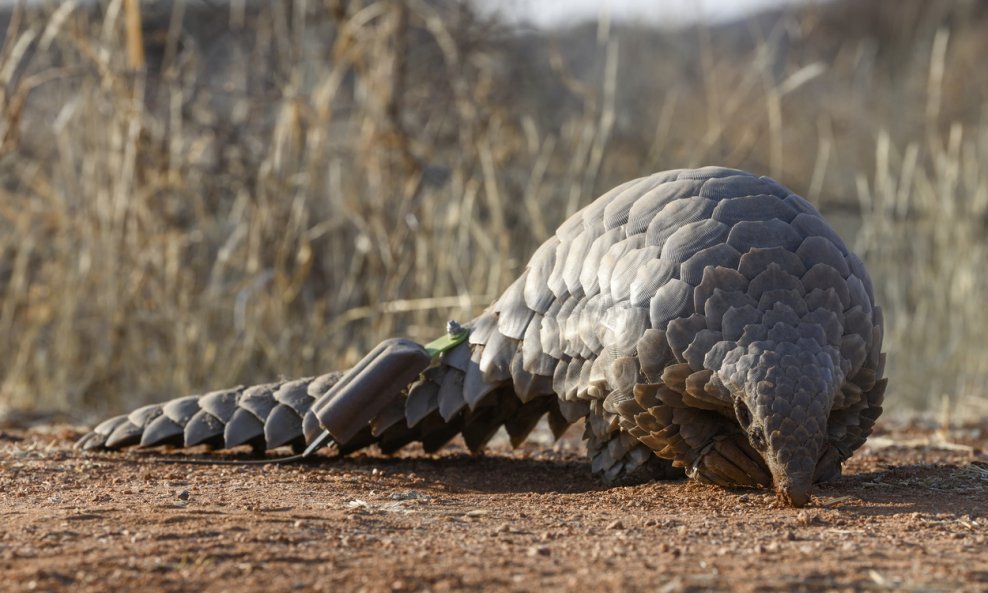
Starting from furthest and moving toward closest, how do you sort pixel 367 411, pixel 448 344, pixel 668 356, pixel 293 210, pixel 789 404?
pixel 293 210
pixel 448 344
pixel 367 411
pixel 668 356
pixel 789 404

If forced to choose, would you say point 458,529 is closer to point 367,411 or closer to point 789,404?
point 789,404

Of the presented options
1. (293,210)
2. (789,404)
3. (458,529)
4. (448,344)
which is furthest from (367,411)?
(293,210)

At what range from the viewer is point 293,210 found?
6473mm

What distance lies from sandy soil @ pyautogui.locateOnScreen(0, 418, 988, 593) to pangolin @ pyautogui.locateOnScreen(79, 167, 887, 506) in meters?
0.16

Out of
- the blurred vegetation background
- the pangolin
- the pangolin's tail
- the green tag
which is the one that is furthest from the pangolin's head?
the blurred vegetation background

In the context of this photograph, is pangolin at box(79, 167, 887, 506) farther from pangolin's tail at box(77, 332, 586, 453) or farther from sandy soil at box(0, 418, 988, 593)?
sandy soil at box(0, 418, 988, 593)

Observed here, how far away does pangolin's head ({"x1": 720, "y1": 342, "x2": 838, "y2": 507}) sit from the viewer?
3018 millimetres

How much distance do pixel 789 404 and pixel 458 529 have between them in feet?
3.08

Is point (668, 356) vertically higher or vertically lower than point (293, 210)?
lower

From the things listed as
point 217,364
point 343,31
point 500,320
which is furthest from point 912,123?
point 500,320

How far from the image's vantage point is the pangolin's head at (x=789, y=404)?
302 cm

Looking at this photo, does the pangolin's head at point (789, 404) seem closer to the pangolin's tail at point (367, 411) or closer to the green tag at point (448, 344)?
the pangolin's tail at point (367, 411)

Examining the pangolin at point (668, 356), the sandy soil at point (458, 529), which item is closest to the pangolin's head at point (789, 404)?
the pangolin at point (668, 356)

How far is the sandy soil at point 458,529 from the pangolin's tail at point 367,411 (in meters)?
0.11
